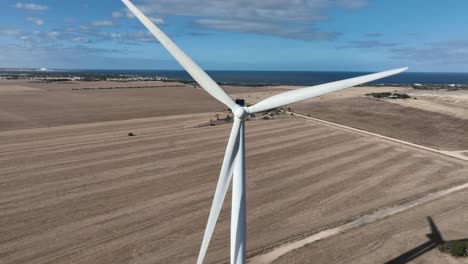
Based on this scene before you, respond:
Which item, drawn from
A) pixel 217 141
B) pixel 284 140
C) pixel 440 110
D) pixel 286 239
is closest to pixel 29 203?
pixel 286 239

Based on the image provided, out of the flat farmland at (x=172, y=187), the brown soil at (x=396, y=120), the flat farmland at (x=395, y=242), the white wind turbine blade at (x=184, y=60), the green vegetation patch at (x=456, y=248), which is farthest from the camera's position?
the brown soil at (x=396, y=120)

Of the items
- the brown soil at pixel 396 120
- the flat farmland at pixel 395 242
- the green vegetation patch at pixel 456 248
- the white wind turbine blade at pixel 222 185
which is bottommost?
the flat farmland at pixel 395 242

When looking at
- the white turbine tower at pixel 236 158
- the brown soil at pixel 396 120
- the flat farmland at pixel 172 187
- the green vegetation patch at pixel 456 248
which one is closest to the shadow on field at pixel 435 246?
the green vegetation patch at pixel 456 248

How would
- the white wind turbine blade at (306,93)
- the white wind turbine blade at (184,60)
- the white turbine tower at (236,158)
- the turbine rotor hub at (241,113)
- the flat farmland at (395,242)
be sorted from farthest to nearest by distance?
the flat farmland at (395,242)
the white wind turbine blade at (184,60)
the white wind turbine blade at (306,93)
the white turbine tower at (236,158)
the turbine rotor hub at (241,113)

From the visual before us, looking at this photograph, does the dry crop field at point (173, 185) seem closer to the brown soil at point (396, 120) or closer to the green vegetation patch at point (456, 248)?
the green vegetation patch at point (456, 248)

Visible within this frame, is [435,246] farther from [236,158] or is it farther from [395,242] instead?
[236,158]

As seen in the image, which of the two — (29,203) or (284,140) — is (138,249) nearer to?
(29,203)

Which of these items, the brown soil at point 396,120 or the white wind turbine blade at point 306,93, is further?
the brown soil at point 396,120

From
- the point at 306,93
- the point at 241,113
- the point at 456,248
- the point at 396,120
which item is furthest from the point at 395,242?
the point at 396,120
